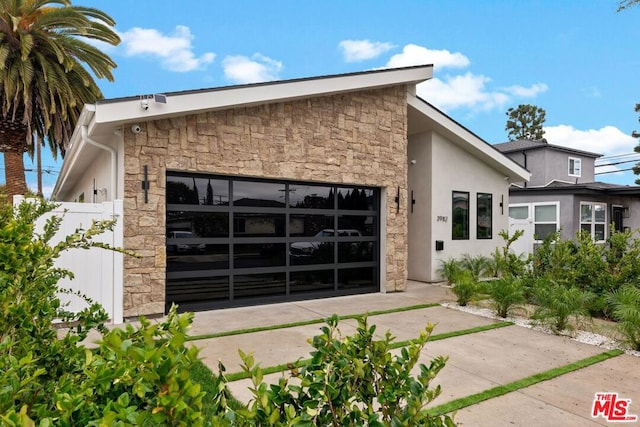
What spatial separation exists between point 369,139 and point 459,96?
26.9 m

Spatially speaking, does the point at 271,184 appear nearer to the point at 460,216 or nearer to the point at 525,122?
the point at 460,216

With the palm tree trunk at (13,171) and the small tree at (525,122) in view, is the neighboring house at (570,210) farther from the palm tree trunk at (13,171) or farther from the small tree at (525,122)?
the small tree at (525,122)

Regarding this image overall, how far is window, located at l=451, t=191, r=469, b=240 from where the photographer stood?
10.9m

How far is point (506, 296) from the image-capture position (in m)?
6.61

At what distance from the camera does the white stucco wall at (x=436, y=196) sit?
34.1 ft

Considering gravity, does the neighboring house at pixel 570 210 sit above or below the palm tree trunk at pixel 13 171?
below

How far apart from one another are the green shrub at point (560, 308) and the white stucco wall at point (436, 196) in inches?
163

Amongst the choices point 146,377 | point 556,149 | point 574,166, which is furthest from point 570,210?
point 146,377

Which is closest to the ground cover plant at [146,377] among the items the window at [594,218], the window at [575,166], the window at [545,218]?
the window at [545,218]

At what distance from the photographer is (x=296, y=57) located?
616 inches

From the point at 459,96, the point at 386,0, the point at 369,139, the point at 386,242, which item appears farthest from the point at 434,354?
the point at 459,96

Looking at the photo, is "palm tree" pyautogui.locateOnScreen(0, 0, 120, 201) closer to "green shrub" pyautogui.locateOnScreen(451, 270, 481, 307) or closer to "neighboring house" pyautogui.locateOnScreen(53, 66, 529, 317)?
"neighboring house" pyautogui.locateOnScreen(53, 66, 529, 317)

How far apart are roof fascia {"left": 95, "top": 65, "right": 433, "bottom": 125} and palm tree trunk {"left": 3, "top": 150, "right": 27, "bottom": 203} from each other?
860 centimetres

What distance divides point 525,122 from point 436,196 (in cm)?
3422
